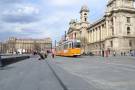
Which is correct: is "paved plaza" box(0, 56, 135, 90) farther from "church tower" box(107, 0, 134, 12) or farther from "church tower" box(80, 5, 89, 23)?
"church tower" box(80, 5, 89, 23)

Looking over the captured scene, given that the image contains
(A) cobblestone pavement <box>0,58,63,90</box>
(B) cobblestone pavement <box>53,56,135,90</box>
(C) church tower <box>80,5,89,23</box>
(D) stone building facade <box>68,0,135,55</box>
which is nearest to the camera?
(A) cobblestone pavement <box>0,58,63,90</box>

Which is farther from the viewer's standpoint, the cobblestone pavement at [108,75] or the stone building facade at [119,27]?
the stone building facade at [119,27]

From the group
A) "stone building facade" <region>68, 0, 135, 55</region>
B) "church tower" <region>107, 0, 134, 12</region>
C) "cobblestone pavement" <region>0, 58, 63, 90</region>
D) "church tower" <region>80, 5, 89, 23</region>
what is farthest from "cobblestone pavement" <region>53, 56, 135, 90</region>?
"church tower" <region>80, 5, 89, 23</region>

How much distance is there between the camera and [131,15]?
109m

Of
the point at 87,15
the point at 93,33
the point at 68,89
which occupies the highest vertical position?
the point at 87,15

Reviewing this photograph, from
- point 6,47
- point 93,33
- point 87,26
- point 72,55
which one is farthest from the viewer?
point 6,47

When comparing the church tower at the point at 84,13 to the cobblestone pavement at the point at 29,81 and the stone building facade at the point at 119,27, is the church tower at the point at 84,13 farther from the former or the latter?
the cobblestone pavement at the point at 29,81

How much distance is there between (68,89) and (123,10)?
98.0 m

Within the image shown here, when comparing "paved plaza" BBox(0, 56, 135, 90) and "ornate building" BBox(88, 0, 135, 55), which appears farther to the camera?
"ornate building" BBox(88, 0, 135, 55)

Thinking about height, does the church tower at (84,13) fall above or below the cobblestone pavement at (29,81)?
above

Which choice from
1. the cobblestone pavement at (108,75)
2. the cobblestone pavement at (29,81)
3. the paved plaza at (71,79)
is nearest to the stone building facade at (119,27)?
the cobblestone pavement at (108,75)

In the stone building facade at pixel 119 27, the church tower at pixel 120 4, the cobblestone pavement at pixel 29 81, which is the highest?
the church tower at pixel 120 4

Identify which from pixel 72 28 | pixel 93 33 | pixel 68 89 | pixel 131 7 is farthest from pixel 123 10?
pixel 68 89

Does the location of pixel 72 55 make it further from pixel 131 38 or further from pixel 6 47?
pixel 6 47
